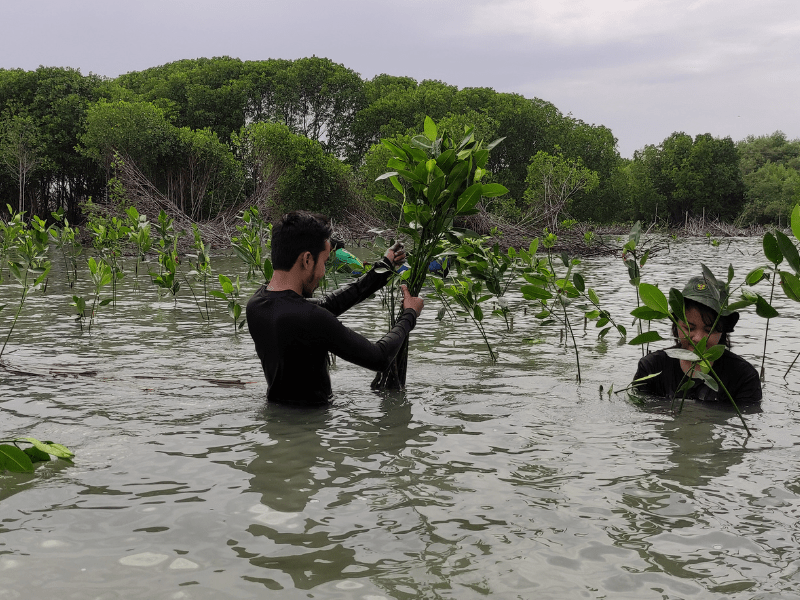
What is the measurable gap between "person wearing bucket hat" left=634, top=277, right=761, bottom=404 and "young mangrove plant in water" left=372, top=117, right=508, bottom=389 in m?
1.46

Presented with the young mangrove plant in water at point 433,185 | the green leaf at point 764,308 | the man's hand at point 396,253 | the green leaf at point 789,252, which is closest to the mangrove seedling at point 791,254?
the green leaf at point 789,252

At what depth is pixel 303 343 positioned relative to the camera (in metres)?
4.62

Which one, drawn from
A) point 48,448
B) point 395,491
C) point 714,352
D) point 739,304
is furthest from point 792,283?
point 48,448

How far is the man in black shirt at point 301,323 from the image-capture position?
178 inches

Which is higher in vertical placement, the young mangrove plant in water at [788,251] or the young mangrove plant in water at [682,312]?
the young mangrove plant in water at [788,251]

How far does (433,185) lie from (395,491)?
6.71 ft

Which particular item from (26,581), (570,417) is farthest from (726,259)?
(26,581)

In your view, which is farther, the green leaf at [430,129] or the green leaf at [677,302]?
the green leaf at [430,129]

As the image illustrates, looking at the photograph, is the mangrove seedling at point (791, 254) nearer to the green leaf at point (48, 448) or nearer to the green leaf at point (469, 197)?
the green leaf at point (469, 197)

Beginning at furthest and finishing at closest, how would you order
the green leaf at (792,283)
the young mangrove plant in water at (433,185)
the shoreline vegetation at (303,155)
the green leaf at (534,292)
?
the shoreline vegetation at (303,155)
the green leaf at (534,292)
the young mangrove plant in water at (433,185)
the green leaf at (792,283)

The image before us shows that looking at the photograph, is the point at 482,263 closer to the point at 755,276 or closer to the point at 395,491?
the point at 755,276

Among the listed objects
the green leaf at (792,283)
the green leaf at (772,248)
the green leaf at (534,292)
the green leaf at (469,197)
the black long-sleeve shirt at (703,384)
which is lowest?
the black long-sleeve shirt at (703,384)

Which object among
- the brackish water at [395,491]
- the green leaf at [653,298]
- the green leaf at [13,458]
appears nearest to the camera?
the green leaf at [13,458]

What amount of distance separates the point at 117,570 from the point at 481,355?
5.31 m
